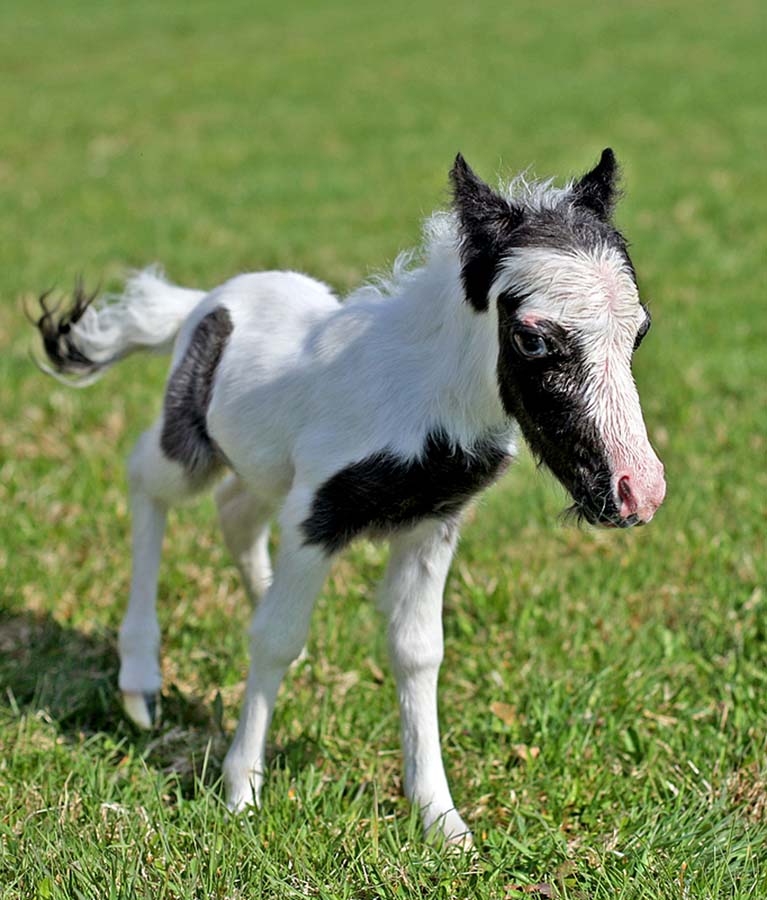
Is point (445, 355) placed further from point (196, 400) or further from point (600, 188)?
point (196, 400)

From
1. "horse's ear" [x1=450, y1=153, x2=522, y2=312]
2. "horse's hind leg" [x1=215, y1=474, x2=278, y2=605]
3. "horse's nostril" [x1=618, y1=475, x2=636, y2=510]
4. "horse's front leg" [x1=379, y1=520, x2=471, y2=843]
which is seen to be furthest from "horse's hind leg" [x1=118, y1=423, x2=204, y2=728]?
"horse's nostril" [x1=618, y1=475, x2=636, y2=510]

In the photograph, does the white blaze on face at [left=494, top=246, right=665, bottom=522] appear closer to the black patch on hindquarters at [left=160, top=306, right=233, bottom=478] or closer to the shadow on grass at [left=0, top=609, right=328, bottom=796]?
the black patch on hindquarters at [left=160, top=306, right=233, bottom=478]

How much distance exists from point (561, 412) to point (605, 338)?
0.58 feet

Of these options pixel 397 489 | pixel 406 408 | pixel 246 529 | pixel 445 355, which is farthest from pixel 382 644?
pixel 445 355

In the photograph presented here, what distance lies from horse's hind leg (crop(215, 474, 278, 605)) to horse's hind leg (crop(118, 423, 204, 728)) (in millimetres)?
280

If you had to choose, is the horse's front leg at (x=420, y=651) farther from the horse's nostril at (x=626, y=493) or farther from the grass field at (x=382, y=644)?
the horse's nostril at (x=626, y=493)

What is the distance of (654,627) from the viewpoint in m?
4.05

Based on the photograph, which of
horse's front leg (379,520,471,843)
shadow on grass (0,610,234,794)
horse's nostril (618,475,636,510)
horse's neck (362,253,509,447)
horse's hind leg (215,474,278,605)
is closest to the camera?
horse's nostril (618,475,636,510)

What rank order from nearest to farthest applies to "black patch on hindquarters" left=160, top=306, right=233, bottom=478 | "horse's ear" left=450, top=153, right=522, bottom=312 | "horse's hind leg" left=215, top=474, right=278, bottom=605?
"horse's ear" left=450, top=153, right=522, bottom=312 → "black patch on hindquarters" left=160, top=306, right=233, bottom=478 → "horse's hind leg" left=215, top=474, right=278, bottom=605

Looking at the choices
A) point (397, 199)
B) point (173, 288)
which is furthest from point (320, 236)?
point (173, 288)

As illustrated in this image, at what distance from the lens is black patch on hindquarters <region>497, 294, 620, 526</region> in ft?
7.79

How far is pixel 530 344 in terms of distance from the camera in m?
2.41

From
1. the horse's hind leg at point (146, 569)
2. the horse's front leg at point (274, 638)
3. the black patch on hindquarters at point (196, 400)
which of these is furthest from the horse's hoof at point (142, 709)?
the black patch on hindquarters at point (196, 400)

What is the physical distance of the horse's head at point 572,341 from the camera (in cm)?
236
